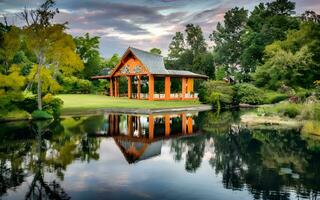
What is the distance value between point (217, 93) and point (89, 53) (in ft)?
89.6

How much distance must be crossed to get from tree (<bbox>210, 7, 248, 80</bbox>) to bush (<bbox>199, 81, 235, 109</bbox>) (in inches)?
934

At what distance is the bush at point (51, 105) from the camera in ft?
77.8

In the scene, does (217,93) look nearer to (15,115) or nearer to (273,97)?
(273,97)

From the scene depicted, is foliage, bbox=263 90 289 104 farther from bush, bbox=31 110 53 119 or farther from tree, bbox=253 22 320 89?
bush, bbox=31 110 53 119

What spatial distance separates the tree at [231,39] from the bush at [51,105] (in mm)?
41161

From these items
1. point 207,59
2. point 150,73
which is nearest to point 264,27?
point 207,59

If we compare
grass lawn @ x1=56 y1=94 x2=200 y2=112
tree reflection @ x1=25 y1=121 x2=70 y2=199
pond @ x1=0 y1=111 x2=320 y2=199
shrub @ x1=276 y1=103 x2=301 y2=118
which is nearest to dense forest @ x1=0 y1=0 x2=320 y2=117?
shrub @ x1=276 y1=103 x2=301 y2=118

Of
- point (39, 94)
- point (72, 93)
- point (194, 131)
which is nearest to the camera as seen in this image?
point (194, 131)

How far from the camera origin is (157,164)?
1074 cm

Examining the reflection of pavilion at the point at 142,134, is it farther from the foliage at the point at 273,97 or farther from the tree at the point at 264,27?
A: the tree at the point at 264,27

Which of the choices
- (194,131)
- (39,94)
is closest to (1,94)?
(39,94)

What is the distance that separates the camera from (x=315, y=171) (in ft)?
32.0

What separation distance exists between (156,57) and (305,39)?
60.3ft

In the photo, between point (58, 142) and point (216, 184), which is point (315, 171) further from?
point (58, 142)
